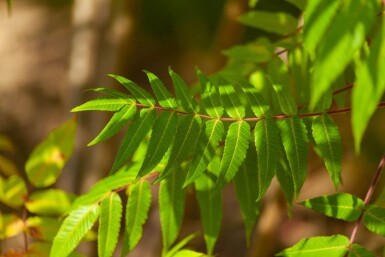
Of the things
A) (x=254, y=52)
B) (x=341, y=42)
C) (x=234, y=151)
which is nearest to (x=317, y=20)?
(x=341, y=42)

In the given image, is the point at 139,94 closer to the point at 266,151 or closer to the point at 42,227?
the point at 266,151

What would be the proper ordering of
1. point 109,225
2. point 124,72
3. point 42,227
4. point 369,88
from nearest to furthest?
point 369,88
point 109,225
point 42,227
point 124,72

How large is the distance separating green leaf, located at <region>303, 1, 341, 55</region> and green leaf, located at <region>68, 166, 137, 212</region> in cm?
57

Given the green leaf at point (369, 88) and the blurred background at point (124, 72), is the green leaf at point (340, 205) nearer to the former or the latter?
the green leaf at point (369, 88)

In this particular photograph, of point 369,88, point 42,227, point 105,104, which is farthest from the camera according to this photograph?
point 42,227

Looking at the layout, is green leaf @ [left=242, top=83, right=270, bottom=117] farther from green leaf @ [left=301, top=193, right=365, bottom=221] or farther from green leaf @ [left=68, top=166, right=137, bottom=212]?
green leaf @ [left=68, top=166, right=137, bottom=212]

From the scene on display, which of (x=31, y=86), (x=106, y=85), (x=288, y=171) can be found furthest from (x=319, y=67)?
(x=31, y=86)

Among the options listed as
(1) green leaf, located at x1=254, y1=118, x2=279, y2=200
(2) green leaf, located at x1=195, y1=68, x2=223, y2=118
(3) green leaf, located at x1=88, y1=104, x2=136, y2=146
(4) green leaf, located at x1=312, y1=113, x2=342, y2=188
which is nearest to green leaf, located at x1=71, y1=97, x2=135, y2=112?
(3) green leaf, located at x1=88, y1=104, x2=136, y2=146

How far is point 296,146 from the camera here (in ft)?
3.24

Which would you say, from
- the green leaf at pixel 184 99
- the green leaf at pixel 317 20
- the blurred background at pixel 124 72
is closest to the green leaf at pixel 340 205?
the green leaf at pixel 184 99

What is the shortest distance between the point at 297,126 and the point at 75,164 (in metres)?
1.29

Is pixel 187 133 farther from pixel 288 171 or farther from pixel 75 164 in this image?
pixel 75 164

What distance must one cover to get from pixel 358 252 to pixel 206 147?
0.33m

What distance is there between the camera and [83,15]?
2.10 metres
